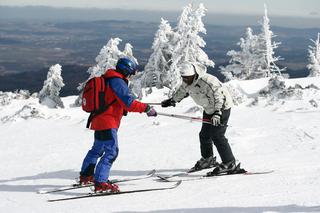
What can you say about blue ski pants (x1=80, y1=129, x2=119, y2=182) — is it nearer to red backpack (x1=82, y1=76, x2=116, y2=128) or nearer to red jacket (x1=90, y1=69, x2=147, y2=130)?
red jacket (x1=90, y1=69, x2=147, y2=130)

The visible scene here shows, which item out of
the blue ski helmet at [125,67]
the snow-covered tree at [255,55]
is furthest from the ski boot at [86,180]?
the snow-covered tree at [255,55]

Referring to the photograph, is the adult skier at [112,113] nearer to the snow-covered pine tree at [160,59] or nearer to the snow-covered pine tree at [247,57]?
the snow-covered pine tree at [160,59]

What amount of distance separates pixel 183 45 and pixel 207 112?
29.8 meters

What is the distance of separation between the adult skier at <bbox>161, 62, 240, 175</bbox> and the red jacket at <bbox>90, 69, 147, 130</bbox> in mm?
1001

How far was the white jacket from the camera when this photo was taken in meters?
7.39

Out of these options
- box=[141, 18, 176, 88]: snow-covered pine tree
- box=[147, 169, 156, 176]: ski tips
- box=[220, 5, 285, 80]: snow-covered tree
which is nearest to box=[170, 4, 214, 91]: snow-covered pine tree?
box=[141, 18, 176, 88]: snow-covered pine tree

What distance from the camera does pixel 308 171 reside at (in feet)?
22.9

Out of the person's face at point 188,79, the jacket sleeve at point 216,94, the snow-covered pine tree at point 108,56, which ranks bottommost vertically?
the snow-covered pine tree at point 108,56

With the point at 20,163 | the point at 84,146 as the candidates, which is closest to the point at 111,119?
the point at 20,163

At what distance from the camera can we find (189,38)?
36.8m

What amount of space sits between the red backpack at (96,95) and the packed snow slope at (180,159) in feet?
4.64

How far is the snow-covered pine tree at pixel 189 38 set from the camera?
120ft

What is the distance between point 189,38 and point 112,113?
101 feet

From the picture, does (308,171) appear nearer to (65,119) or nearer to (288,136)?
(288,136)
